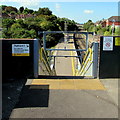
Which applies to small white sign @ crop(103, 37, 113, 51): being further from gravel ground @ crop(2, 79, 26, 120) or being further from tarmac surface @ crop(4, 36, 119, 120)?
gravel ground @ crop(2, 79, 26, 120)

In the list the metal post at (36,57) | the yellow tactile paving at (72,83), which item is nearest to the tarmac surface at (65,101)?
the yellow tactile paving at (72,83)

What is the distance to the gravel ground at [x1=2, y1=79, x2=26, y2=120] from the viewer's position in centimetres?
402

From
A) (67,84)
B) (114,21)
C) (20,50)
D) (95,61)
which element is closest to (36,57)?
(20,50)

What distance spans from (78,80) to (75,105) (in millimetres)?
1869

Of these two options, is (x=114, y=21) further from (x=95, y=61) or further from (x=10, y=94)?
(x=10, y=94)

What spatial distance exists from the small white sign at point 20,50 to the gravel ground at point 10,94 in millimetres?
828

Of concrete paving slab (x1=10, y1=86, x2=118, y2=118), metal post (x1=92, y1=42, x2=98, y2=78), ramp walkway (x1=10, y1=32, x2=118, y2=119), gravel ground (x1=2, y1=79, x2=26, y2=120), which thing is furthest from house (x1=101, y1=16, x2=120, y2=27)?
concrete paving slab (x1=10, y1=86, x2=118, y2=118)

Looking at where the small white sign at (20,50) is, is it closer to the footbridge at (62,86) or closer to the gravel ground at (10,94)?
the footbridge at (62,86)

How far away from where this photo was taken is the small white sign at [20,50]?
6086mm

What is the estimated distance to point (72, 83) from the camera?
19.0 ft

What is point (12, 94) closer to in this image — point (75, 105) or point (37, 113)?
point (37, 113)

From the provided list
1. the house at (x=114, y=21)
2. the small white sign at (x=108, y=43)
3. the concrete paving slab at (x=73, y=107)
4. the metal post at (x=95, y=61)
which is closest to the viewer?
the concrete paving slab at (x=73, y=107)

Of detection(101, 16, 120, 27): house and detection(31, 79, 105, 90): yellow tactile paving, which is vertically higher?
detection(101, 16, 120, 27): house

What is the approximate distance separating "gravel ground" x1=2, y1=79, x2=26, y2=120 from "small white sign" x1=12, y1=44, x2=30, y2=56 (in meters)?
0.83
